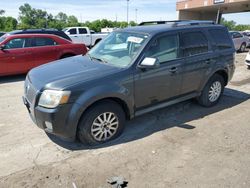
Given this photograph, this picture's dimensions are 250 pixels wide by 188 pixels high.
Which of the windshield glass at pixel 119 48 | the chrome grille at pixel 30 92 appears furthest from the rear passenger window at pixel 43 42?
the chrome grille at pixel 30 92

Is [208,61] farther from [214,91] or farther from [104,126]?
[104,126]

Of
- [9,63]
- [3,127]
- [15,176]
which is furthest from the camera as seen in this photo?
[9,63]

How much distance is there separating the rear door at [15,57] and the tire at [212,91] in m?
5.87

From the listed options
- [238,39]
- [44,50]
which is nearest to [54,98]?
[44,50]

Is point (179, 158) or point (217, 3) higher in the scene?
point (217, 3)

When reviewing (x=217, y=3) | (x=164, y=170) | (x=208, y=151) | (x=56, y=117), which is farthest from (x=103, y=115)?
(x=217, y=3)

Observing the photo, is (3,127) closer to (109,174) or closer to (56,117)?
(56,117)

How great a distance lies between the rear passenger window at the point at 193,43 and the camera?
15.6ft

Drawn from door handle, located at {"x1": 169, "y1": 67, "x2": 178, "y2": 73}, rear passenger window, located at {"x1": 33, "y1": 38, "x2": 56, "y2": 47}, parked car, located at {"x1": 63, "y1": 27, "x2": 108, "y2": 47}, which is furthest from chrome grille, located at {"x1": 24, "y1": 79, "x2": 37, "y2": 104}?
parked car, located at {"x1": 63, "y1": 27, "x2": 108, "y2": 47}

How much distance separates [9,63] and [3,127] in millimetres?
4147

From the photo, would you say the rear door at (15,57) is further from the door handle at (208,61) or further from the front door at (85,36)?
the front door at (85,36)

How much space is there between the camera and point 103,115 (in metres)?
3.84

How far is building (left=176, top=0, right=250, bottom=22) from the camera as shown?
3145 cm

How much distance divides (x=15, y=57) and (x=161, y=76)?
5.73 m
